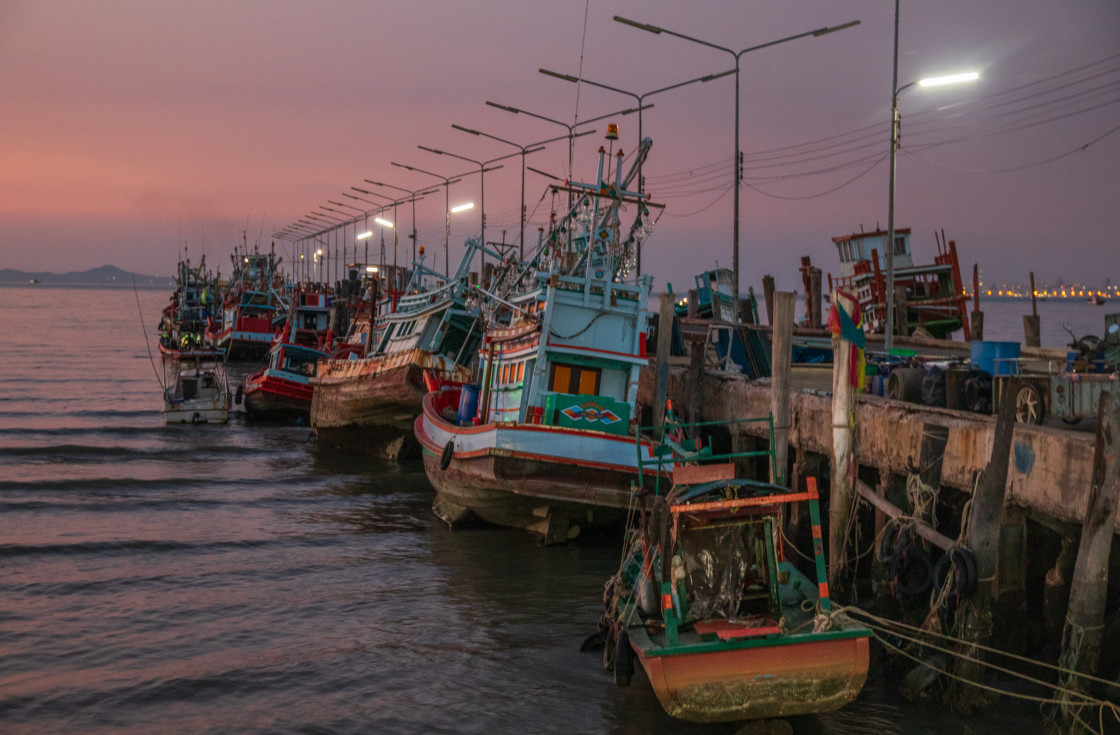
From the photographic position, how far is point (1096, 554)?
8.52 metres

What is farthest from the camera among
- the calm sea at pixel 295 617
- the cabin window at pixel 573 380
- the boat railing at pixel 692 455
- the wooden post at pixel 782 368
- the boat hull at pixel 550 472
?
the cabin window at pixel 573 380

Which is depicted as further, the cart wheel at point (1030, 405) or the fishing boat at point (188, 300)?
the fishing boat at point (188, 300)

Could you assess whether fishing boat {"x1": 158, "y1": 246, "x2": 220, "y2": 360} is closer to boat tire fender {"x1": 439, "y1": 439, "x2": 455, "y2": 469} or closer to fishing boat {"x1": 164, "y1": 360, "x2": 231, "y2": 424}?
fishing boat {"x1": 164, "y1": 360, "x2": 231, "y2": 424}

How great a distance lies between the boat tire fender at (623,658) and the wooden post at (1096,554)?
427 centimetres

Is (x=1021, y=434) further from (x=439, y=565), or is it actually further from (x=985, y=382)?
(x=439, y=565)

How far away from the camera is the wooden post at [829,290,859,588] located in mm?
11703

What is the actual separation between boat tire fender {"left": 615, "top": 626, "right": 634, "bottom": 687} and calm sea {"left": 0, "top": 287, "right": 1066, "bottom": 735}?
1.34 feet

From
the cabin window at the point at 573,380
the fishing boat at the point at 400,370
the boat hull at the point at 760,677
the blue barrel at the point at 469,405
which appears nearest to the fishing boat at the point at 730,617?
the boat hull at the point at 760,677

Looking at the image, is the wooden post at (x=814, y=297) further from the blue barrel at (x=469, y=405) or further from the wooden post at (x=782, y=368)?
the wooden post at (x=782, y=368)

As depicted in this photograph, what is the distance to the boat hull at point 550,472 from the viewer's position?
53.9 feet

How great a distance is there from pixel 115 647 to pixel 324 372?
1976 cm

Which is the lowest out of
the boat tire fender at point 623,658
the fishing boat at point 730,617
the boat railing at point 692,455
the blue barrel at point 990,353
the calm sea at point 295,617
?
the calm sea at point 295,617

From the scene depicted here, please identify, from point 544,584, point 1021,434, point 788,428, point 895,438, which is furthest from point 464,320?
point 1021,434

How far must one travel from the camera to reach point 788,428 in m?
14.2
